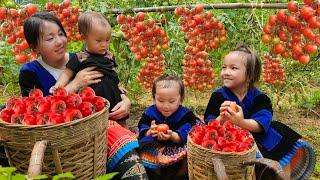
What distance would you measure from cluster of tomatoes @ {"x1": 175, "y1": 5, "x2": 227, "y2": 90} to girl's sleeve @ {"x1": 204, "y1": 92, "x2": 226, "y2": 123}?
31.8 inches

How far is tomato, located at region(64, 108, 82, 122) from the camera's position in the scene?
190cm

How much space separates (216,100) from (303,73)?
305 cm

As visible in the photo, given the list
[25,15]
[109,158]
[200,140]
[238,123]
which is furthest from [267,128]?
[25,15]

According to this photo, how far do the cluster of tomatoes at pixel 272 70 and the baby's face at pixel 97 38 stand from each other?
2.12 m

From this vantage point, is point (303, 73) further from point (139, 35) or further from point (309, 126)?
point (139, 35)

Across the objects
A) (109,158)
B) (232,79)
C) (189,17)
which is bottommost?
(109,158)

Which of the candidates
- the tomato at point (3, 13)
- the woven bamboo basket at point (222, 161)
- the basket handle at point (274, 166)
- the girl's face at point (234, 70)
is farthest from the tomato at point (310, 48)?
the tomato at point (3, 13)

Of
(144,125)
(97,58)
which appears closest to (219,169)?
(144,125)

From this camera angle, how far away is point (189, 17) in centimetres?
370

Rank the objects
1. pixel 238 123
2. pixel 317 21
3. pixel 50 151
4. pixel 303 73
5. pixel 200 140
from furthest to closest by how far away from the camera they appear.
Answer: pixel 303 73
pixel 317 21
pixel 238 123
pixel 200 140
pixel 50 151

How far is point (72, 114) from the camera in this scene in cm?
192

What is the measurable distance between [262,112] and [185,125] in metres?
0.52

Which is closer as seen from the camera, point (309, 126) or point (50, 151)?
point (50, 151)

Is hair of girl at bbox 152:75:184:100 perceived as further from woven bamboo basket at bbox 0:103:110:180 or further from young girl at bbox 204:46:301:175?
woven bamboo basket at bbox 0:103:110:180
